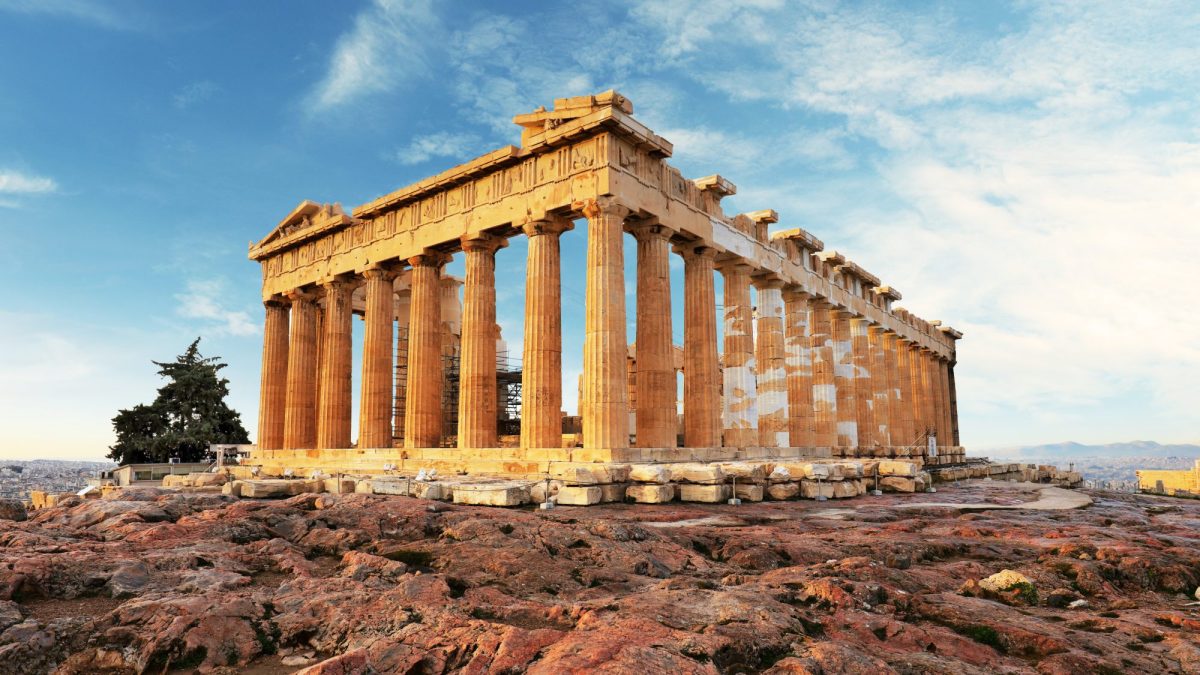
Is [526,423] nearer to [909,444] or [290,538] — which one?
[290,538]

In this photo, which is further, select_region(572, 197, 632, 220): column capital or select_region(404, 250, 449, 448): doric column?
select_region(404, 250, 449, 448): doric column

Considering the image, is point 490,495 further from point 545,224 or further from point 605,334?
point 545,224

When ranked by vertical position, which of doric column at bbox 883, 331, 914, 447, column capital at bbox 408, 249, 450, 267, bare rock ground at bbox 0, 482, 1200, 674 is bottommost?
bare rock ground at bbox 0, 482, 1200, 674

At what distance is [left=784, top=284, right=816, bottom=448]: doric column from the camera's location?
30406 millimetres

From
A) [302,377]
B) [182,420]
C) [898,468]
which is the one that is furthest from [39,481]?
[898,468]

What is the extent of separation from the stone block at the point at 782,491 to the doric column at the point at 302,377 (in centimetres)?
2300

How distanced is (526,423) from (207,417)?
28.5 metres

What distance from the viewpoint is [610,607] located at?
5.20 metres

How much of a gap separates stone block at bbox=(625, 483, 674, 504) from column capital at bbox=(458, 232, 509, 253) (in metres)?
11.8

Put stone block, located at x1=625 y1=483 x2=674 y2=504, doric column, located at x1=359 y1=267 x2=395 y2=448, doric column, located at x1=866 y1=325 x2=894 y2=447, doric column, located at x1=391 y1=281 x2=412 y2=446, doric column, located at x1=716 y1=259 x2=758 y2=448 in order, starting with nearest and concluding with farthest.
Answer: stone block, located at x1=625 y1=483 x2=674 y2=504 < doric column, located at x1=716 y1=259 x2=758 y2=448 < doric column, located at x1=359 y1=267 x2=395 y2=448 < doric column, located at x1=391 y1=281 x2=412 y2=446 < doric column, located at x1=866 y1=325 x2=894 y2=447

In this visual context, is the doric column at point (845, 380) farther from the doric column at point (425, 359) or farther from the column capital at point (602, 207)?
the doric column at point (425, 359)

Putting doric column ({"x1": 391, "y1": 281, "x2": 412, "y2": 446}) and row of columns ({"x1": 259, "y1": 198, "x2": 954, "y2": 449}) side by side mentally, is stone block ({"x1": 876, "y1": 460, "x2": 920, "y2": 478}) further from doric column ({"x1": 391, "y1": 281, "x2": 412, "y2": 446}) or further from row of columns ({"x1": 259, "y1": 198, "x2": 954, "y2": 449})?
doric column ({"x1": 391, "y1": 281, "x2": 412, "y2": 446})

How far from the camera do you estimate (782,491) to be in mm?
16609

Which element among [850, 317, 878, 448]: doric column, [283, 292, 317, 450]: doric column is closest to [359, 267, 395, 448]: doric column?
[283, 292, 317, 450]: doric column
